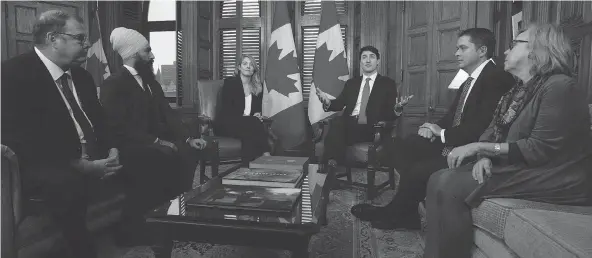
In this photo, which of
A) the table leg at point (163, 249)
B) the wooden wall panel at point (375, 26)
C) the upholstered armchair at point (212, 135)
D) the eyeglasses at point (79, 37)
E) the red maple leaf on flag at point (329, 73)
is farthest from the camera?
the wooden wall panel at point (375, 26)

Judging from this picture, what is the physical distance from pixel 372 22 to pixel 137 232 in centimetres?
373

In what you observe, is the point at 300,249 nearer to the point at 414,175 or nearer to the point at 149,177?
the point at 414,175

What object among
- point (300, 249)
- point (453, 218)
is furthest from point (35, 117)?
point (453, 218)

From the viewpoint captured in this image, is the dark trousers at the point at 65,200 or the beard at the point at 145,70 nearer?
the dark trousers at the point at 65,200

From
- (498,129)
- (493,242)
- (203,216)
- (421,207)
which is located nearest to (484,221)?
(493,242)

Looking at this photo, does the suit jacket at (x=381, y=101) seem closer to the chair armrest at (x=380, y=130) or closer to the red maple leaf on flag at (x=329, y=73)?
the chair armrest at (x=380, y=130)

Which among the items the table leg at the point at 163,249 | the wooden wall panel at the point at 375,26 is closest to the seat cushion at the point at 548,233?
the table leg at the point at 163,249

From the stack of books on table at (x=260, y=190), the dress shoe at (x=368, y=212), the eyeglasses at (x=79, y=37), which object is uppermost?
the eyeglasses at (x=79, y=37)

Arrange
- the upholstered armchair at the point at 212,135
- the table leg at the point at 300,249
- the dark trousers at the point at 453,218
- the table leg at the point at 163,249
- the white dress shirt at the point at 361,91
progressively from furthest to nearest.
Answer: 1. the white dress shirt at the point at 361,91
2. the upholstered armchair at the point at 212,135
3. the dark trousers at the point at 453,218
4. the table leg at the point at 163,249
5. the table leg at the point at 300,249

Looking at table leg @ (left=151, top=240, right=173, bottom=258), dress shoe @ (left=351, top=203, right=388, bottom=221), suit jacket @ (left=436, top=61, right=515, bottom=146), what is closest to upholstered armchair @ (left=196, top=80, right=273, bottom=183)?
dress shoe @ (left=351, top=203, right=388, bottom=221)

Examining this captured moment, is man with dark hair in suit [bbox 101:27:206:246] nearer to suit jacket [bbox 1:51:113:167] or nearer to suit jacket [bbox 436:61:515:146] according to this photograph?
suit jacket [bbox 1:51:113:167]

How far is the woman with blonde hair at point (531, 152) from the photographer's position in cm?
141

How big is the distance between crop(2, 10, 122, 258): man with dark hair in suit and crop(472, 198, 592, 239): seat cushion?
1.58 meters

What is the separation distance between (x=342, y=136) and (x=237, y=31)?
97.7 inches
